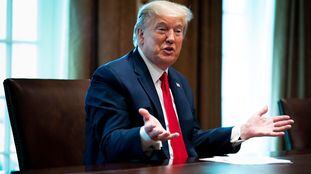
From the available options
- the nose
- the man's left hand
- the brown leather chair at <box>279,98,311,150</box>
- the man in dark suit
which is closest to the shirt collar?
the man in dark suit

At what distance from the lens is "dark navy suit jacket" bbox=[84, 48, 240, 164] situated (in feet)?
5.91

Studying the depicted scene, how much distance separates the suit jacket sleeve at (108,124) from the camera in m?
1.76

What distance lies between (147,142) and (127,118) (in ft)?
0.76

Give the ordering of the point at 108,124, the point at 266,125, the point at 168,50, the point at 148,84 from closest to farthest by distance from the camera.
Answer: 1. the point at 108,124
2. the point at 266,125
3. the point at 148,84
4. the point at 168,50

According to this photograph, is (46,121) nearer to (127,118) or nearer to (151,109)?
(127,118)

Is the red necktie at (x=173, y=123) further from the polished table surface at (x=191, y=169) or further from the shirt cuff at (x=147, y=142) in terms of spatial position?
the polished table surface at (x=191, y=169)

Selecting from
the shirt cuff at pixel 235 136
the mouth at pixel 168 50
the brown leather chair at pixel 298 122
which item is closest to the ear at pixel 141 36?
the mouth at pixel 168 50

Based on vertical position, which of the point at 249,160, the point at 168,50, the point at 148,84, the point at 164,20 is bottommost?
the point at 249,160

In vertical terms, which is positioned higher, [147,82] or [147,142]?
[147,82]

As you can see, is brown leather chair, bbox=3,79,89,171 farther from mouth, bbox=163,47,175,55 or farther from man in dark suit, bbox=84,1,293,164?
mouth, bbox=163,47,175,55

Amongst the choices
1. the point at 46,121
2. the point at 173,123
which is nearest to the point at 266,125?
the point at 173,123

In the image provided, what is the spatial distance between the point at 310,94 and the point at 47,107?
121 inches

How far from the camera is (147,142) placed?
173 centimetres

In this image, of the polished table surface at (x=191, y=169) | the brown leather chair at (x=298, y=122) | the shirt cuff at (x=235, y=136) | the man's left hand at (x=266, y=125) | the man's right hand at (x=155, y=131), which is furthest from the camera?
the brown leather chair at (x=298, y=122)
